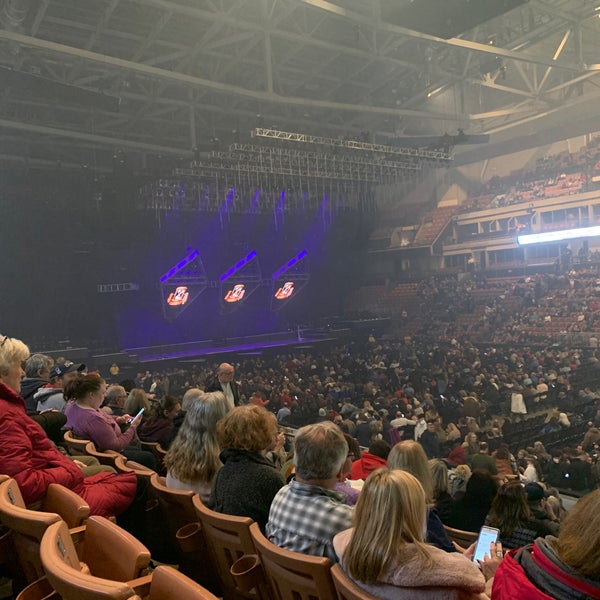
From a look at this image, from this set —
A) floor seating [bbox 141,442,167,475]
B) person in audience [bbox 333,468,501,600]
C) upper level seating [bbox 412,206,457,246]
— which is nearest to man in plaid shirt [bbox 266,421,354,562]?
person in audience [bbox 333,468,501,600]

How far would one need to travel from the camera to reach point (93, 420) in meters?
3.21

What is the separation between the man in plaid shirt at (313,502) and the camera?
5.68ft

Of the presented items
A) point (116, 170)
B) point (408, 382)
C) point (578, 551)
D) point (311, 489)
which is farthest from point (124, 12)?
point (578, 551)

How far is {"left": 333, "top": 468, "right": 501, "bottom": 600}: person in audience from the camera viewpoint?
136 centimetres

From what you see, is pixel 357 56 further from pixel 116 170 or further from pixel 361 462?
pixel 361 462

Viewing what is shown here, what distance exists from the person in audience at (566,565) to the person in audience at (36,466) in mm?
1626

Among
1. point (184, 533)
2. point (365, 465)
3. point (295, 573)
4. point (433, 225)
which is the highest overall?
point (433, 225)

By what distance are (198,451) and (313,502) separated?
2.73 ft

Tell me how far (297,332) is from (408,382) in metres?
9.54

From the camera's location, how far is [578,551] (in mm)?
1147

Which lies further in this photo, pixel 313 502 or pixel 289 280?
pixel 289 280

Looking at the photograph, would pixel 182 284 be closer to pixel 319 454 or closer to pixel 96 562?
pixel 319 454

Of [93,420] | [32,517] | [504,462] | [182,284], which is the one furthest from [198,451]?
[182,284]

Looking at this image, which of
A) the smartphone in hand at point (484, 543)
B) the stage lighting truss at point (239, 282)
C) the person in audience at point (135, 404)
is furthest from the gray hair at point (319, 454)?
the stage lighting truss at point (239, 282)
